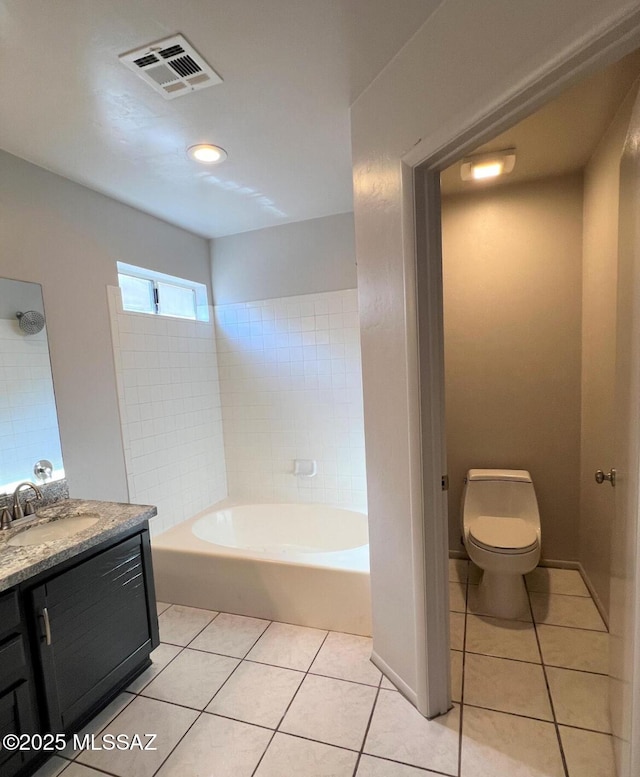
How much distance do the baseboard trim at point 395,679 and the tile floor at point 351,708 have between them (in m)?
0.03

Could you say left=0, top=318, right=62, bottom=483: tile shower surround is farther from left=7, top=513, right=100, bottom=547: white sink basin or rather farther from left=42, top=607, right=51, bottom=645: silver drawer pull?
left=42, top=607, right=51, bottom=645: silver drawer pull

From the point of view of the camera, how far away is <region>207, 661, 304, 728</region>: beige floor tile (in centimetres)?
161

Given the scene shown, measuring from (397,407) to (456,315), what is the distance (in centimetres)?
135

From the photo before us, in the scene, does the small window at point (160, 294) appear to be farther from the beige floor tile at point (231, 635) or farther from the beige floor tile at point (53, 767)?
the beige floor tile at point (53, 767)

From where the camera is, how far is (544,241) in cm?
242

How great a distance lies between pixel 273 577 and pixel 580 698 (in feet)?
4.73

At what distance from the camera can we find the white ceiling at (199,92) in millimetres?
1217

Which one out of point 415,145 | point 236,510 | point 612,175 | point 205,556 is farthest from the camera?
point 236,510

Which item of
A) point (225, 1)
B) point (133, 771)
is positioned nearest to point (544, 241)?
point (225, 1)

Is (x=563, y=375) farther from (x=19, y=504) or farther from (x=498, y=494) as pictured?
(x=19, y=504)

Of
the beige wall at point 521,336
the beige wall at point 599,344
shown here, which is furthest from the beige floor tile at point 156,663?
the beige wall at point 599,344

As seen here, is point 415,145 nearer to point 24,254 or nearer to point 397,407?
point 397,407

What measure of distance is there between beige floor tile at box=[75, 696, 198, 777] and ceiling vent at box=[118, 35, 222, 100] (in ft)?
8.06

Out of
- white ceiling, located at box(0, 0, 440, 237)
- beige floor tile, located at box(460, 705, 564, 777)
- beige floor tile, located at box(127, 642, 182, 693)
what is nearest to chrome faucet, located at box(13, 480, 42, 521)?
beige floor tile, located at box(127, 642, 182, 693)
